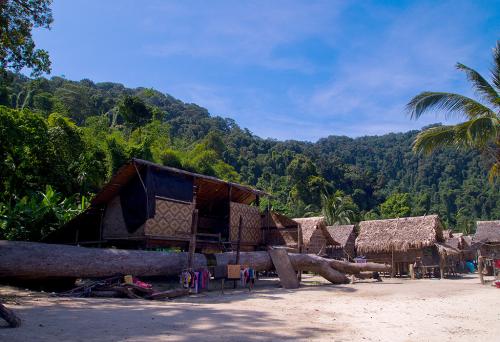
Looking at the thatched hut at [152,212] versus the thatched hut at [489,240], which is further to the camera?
the thatched hut at [489,240]

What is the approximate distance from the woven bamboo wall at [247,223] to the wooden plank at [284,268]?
1787mm

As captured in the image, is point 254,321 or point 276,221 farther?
point 276,221

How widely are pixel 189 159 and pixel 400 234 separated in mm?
18592

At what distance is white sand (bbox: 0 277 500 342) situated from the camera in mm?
5488

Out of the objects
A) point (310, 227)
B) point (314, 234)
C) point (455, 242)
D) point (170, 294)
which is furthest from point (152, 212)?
point (455, 242)

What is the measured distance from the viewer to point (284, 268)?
14695 millimetres

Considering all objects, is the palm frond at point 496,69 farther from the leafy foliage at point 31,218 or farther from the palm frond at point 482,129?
the leafy foliage at point 31,218

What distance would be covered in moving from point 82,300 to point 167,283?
14.4ft

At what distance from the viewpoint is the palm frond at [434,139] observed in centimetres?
1273

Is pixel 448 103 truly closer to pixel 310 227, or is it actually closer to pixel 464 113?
pixel 464 113

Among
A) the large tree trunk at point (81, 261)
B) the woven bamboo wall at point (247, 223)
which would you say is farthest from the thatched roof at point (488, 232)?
the large tree trunk at point (81, 261)

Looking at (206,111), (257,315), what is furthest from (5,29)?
(206,111)

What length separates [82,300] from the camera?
348 inches

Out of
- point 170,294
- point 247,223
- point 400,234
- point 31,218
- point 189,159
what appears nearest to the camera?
point 170,294
